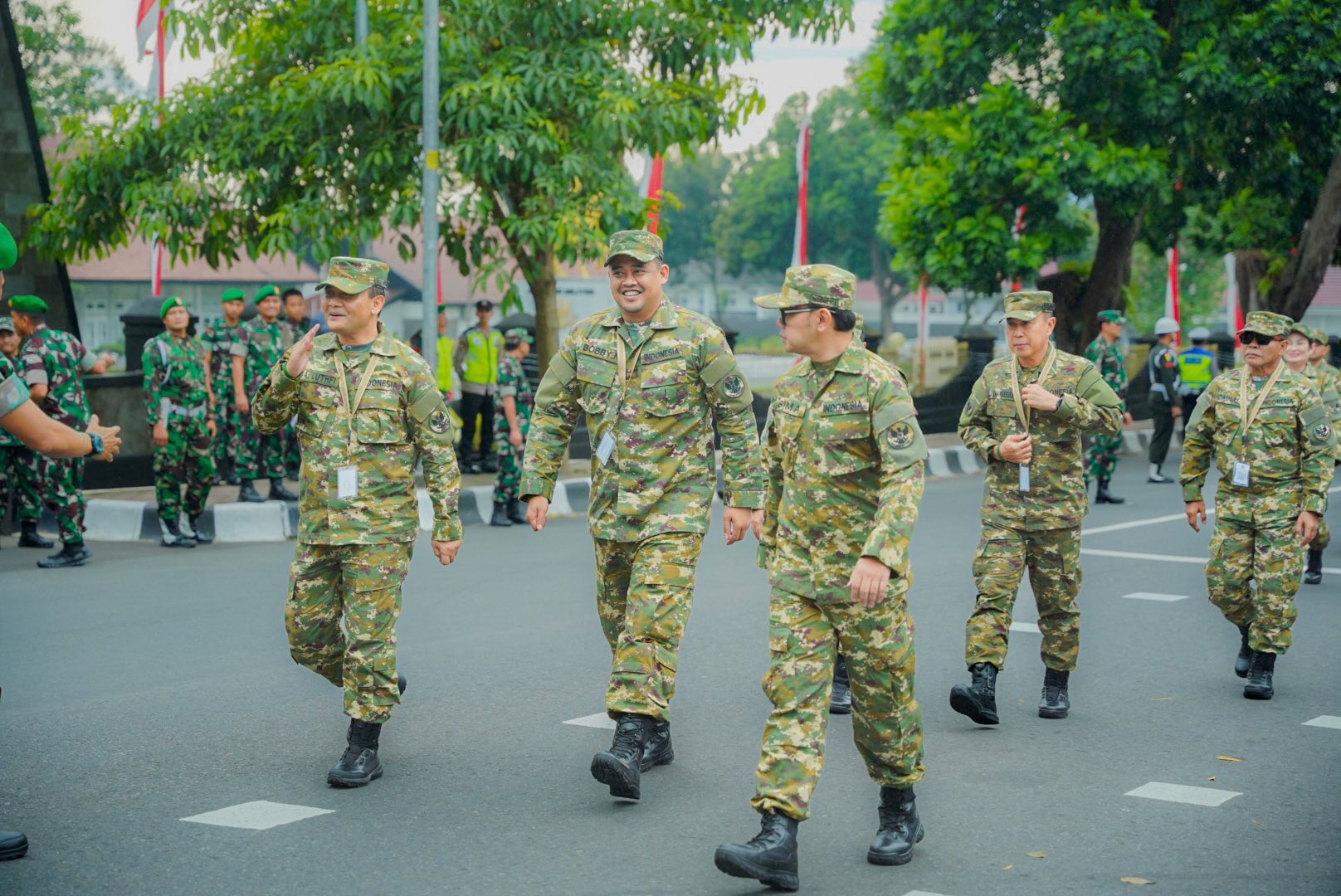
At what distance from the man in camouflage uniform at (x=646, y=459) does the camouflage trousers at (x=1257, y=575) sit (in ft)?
9.75

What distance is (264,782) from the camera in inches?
231

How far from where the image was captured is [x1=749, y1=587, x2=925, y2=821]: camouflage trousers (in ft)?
15.6

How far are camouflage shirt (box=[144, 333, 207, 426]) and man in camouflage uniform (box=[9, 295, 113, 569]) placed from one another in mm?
485

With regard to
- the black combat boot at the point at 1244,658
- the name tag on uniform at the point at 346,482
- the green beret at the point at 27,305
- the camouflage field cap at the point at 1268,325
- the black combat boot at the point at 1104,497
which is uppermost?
the camouflage field cap at the point at 1268,325

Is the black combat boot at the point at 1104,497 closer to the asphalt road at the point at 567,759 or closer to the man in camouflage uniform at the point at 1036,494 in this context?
the asphalt road at the point at 567,759

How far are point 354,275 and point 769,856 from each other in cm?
267

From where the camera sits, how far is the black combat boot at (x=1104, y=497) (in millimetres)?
15930

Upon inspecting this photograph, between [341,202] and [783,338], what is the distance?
1188cm

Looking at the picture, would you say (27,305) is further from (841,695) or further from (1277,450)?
(1277,450)

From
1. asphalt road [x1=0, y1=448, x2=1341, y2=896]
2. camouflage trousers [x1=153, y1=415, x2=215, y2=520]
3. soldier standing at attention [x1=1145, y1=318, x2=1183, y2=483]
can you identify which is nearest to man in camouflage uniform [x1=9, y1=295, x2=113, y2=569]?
camouflage trousers [x1=153, y1=415, x2=215, y2=520]

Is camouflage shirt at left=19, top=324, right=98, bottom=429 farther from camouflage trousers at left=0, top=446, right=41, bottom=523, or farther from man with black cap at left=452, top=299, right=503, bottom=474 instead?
man with black cap at left=452, top=299, right=503, bottom=474

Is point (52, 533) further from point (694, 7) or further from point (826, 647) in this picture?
point (826, 647)

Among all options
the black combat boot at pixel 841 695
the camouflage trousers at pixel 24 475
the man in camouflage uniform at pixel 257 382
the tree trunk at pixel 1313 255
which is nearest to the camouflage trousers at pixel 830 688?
the black combat boot at pixel 841 695

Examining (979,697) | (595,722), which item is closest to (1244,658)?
(979,697)
